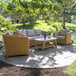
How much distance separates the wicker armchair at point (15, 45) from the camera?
4535 millimetres

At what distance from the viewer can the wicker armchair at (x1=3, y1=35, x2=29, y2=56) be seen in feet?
14.9

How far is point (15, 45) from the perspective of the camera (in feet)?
15.1

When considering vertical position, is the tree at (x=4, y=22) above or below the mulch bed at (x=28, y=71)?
above

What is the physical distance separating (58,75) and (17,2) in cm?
556

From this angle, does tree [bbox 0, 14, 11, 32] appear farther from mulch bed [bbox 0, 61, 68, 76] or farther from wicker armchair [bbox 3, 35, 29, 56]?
mulch bed [bbox 0, 61, 68, 76]

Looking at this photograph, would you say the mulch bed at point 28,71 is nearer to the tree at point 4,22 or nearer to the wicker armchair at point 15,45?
the wicker armchair at point 15,45

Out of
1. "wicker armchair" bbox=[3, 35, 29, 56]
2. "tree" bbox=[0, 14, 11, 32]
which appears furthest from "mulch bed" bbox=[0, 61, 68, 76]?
"tree" bbox=[0, 14, 11, 32]

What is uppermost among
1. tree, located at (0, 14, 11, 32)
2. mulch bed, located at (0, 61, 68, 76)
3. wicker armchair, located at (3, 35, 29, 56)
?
tree, located at (0, 14, 11, 32)

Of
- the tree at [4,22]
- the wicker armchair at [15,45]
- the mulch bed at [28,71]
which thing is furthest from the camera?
the tree at [4,22]

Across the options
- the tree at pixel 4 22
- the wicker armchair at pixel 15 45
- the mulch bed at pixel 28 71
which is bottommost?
the mulch bed at pixel 28 71

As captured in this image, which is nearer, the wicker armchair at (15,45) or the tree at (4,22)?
the wicker armchair at (15,45)

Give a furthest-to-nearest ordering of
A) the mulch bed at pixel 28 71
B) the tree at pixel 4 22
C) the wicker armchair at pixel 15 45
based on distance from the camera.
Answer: the tree at pixel 4 22, the wicker armchair at pixel 15 45, the mulch bed at pixel 28 71

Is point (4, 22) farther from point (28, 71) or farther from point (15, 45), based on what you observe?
point (28, 71)

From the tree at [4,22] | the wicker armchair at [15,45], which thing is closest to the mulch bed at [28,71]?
the wicker armchair at [15,45]
